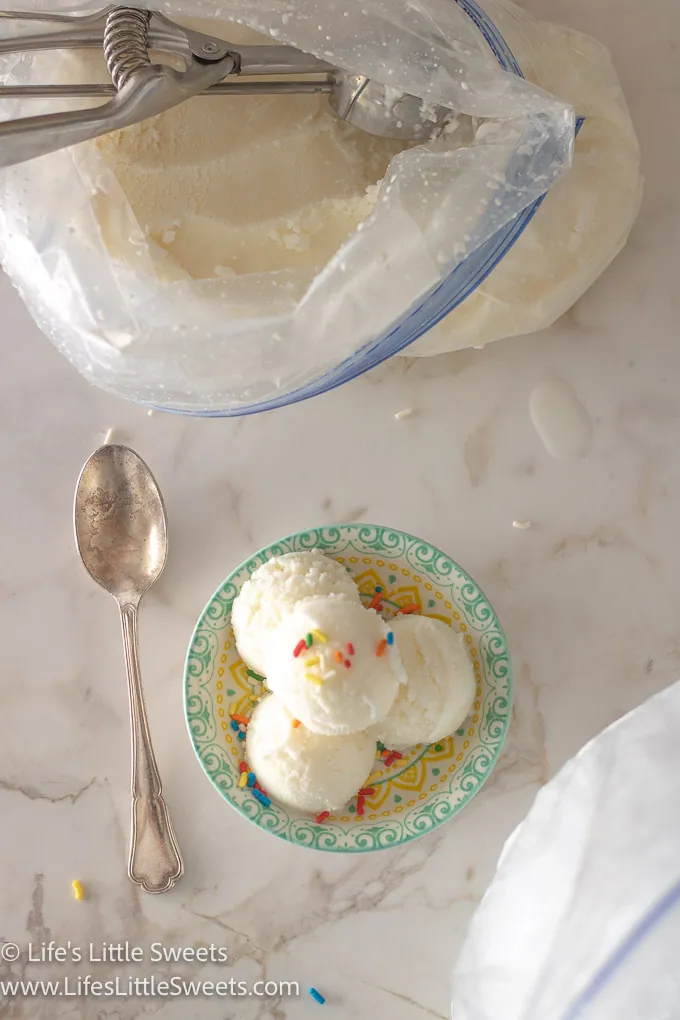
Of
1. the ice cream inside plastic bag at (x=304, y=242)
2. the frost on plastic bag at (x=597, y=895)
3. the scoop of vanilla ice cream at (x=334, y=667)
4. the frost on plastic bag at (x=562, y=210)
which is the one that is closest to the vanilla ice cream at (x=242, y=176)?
the ice cream inside plastic bag at (x=304, y=242)

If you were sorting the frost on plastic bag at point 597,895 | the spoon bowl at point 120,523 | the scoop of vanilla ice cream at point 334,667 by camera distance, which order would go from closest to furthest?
the frost on plastic bag at point 597,895, the scoop of vanilla ice cream at point 334,667, the spoon bowl at point 120,523

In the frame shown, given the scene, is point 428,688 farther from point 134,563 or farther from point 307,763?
point 134,563

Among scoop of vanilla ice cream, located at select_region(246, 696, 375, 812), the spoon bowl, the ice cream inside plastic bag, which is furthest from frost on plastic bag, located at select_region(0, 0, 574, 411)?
scoop of vanilla ice cream, located at select_region(246, 696, 375, 812)

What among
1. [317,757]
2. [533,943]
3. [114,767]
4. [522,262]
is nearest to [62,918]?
[114,767]

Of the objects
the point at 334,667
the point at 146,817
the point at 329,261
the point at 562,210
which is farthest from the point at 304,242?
the point at 146,817

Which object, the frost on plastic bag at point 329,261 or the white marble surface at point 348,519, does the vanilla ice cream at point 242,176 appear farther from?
the white marble surface at point 348,519

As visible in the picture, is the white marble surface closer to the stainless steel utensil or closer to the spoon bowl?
the spoon bowl

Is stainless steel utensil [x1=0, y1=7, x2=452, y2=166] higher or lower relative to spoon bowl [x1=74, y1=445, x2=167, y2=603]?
higher
